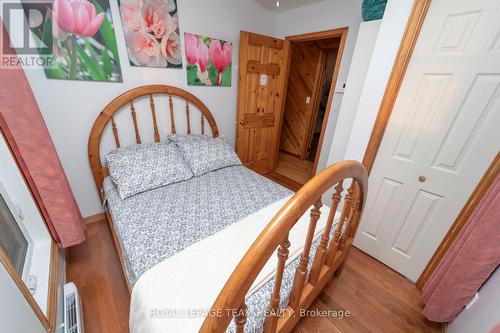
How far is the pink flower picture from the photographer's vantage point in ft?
5.14

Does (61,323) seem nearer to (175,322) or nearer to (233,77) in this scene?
(175,322)

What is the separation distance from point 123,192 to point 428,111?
228 centimetres

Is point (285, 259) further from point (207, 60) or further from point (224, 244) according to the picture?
point (207, 60)

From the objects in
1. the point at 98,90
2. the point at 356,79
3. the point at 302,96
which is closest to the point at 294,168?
the point at 302,96

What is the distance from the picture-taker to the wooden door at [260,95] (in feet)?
7.50

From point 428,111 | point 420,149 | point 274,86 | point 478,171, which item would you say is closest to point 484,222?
point 478,171

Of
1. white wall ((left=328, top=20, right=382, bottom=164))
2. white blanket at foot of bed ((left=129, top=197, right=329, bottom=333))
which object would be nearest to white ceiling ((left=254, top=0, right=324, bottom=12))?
white wall ((left=328, top=20, right=382, bottom=164))

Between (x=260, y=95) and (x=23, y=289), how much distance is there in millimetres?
2565

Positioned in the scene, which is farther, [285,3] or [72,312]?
[285,3]

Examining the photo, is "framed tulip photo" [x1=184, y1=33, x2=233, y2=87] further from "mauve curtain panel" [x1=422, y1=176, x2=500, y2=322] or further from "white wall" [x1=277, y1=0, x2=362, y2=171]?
"mauve curtain panel" [x1=422, y1=176, x2=500, y2=322]

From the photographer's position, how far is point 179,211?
51.2 inches

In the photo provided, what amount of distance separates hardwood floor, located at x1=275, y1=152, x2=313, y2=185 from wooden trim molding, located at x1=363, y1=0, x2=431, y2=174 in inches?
60.3

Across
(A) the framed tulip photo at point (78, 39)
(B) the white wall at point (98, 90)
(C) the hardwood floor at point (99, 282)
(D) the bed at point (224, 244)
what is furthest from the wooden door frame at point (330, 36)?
(C) the hardwood floor at point (99, 282)

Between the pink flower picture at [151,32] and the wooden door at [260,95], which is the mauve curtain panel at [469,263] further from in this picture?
the pink flower picture at [151,32]
